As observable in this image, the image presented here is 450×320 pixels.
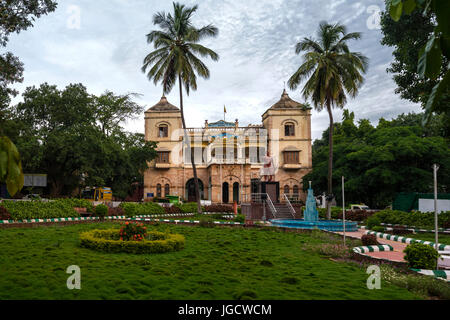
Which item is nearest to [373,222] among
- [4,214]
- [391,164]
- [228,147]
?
[391,164]

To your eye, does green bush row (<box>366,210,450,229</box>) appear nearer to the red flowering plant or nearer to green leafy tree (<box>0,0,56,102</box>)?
the red flowering plant

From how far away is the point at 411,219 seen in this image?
16578mm

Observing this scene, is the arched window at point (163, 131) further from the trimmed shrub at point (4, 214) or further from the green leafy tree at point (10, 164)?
the green leafy tree at point (10, 164)

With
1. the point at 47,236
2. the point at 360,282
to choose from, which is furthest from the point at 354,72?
the point at 47,236

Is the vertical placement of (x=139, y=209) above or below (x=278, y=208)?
above

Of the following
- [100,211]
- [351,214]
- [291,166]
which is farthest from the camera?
[291,166]

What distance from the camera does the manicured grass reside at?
4789 millimetres

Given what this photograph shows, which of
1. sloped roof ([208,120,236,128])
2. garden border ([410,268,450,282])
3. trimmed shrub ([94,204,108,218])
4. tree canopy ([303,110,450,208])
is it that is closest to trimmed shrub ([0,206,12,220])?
trimmed shrub ([94,204,108,218])

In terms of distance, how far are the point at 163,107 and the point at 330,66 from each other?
76.5ft

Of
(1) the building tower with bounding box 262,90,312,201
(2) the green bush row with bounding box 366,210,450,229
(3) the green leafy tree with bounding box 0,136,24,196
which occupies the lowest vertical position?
(2) the green bush row with bounding box 366,210,450,229

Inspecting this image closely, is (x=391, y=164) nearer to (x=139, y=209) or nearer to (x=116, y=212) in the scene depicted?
(x=139, y=209)

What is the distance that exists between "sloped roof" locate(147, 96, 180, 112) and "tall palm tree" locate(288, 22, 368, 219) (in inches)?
818

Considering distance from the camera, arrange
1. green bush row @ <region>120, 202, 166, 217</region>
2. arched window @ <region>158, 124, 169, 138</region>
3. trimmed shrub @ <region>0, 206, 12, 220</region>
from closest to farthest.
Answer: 1. trimmed shrub @ <region>0, 206, 12, 220</region>
2. green bush row @ <region>120, 202, 166, 217</region>
3. arched window @ <region>158, 124, 169, 138</region>
